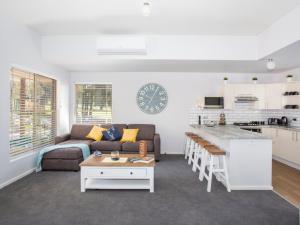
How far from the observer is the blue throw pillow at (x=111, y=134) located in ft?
18.1

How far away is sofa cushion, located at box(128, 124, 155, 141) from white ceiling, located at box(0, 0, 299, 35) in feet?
8.08

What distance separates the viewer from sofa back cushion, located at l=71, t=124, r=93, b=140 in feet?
18.8

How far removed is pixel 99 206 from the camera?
2.92 metres

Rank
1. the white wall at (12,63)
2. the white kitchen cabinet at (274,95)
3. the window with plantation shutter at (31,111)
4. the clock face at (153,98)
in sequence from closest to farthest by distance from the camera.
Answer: the white wall at (12,63) → the window with plantation shutter at (31,111) → the white kitchen cabinet at (274,95) → the clock face at (153,98)

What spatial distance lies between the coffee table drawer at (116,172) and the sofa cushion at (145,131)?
2.28 meters

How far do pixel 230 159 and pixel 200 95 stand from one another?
2977mm

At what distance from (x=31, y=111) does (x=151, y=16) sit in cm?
299

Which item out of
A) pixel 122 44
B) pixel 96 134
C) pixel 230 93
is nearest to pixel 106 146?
pixel 96 134

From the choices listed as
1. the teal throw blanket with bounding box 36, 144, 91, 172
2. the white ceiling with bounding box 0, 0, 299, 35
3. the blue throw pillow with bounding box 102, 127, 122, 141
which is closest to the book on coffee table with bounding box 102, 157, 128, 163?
the teal throw blanket with bounding box 36, 144, 91, 172

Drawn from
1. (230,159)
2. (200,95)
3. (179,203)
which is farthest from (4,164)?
(200,95)

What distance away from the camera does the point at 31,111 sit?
14.8 feet

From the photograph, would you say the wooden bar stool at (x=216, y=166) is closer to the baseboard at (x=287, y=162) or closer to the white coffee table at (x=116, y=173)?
the white coffee table at (x=116, y=173)

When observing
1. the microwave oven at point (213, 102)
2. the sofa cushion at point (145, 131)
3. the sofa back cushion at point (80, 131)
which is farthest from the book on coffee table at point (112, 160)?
the microwave oven at point (213, 102)

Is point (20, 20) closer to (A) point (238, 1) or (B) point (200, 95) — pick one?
(A) point (238, 1)
